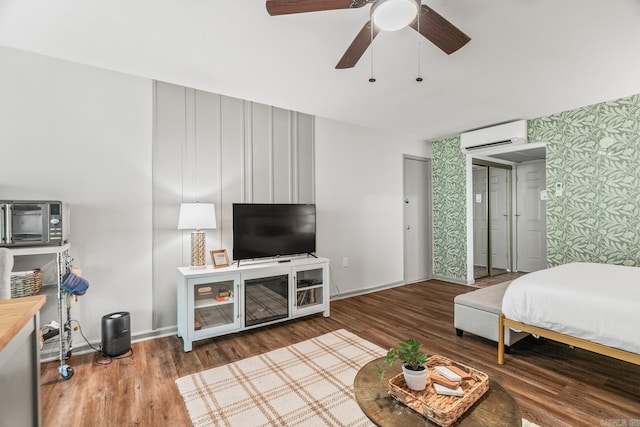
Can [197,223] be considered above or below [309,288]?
above

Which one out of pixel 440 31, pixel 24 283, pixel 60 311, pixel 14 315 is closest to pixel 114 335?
pixel 60 311

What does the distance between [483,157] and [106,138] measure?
17.1 feet

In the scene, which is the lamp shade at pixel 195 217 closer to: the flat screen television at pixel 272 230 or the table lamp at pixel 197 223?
the table lamp at pixel 197 223

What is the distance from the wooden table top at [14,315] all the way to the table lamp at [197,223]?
1.57 meters

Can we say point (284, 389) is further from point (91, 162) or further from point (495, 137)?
point (495, 137)

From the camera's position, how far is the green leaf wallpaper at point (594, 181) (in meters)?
3.30

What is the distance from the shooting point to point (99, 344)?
264 centimetres

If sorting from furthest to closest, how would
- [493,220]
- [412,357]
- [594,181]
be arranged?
[493,220] < [594,181] < [412,357]

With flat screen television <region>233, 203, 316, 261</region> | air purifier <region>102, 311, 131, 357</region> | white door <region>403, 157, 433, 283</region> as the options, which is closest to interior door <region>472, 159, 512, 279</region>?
white door <region>403, 157, 433, 283</region>

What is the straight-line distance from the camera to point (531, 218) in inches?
217

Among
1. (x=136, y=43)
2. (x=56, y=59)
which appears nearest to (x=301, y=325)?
(x=136, y=43)

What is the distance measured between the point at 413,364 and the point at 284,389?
1080mm

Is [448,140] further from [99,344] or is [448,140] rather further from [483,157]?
[99,344]

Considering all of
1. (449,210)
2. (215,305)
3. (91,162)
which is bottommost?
(215,305)
